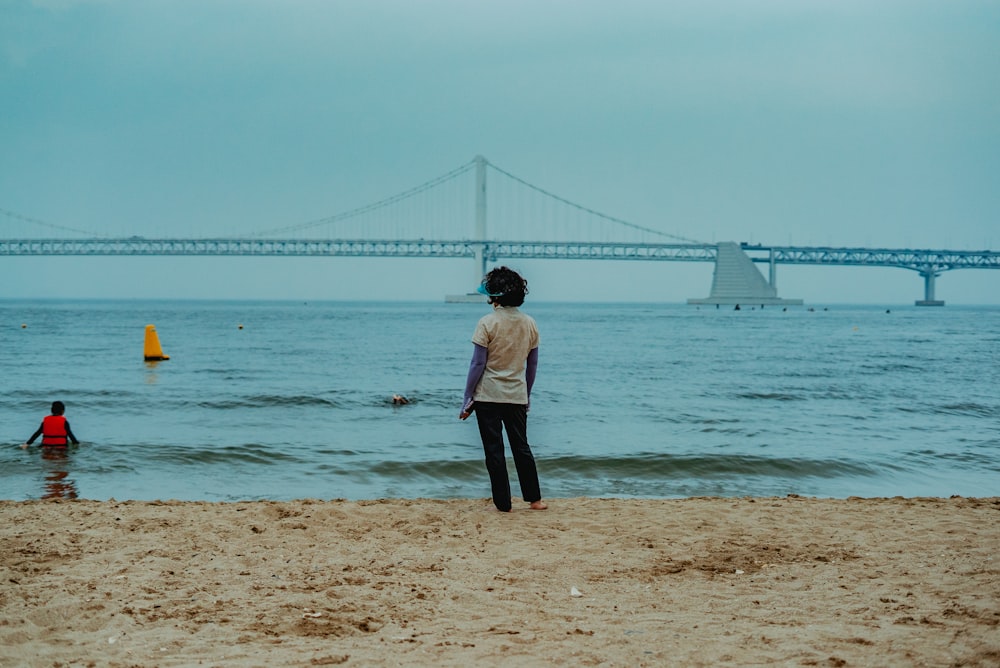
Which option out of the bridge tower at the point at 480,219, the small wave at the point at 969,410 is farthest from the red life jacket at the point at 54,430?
the bridge tower at the point at 480,219

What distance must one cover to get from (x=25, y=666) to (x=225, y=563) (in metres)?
1.27

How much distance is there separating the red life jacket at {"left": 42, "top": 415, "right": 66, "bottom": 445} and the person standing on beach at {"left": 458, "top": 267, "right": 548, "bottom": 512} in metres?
4.81

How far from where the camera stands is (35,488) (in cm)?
675

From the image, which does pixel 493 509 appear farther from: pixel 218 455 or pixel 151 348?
pixel 151 348

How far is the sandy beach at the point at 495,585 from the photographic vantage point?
2.99 meters

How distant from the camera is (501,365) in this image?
5117mm

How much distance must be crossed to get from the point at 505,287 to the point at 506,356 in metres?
0.39

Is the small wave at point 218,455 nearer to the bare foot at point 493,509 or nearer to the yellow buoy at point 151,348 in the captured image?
the bare foot at point 493,509

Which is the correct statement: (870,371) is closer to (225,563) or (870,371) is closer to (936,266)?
(225,563)

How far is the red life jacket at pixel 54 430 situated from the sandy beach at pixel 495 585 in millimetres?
2711

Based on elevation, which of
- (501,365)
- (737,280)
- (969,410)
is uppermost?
(737,280)

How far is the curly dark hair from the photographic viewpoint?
16.7 feet

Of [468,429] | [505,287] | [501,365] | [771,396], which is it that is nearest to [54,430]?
[468,429]

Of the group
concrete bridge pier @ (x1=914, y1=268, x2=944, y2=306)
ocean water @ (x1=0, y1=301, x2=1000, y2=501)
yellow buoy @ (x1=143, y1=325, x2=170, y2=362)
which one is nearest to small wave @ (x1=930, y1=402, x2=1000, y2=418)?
ocean water @ (x1=0, y1=301, x2=1000, y2=501)
